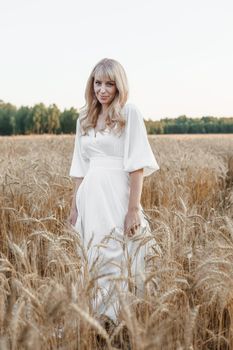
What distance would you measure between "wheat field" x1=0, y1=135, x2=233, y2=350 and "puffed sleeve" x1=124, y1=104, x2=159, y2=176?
0.30 meters

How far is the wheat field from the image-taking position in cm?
127

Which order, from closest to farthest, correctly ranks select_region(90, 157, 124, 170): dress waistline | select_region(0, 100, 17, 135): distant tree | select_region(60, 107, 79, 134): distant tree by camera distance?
select_region(90, 157, 124, 170): dress waistline < select_region(60, 107, 79, 134): distant tree < select_region(0, 100, 17, 135): distant tree

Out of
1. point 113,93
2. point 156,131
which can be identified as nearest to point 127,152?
point 113,93

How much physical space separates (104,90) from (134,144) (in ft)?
1.06

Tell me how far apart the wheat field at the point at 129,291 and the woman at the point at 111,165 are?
173 millimetres

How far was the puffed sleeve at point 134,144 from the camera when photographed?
2520 millimetres

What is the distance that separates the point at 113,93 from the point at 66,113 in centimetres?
4678

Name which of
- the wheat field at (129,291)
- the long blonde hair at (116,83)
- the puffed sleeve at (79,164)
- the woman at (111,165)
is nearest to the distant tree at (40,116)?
the wheat field at (129,291)

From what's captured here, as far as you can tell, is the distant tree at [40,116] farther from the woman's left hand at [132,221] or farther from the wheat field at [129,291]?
the woman's left hand at [132,221]

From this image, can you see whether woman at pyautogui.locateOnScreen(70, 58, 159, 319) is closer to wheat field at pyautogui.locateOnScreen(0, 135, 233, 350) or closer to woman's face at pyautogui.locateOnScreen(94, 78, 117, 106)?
woman's face at pyautogui.locateOnScreen(94, 78, 117, 106)

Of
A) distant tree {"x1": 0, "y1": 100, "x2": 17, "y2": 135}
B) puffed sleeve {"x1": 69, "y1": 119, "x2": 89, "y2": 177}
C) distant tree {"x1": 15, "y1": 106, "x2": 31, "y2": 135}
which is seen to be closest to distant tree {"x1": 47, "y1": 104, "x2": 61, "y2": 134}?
distant tree {"x1": 15, "y1": 106, "x2": 31, "y2": 135}

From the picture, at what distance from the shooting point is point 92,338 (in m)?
1.69

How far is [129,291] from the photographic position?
185 centimetres

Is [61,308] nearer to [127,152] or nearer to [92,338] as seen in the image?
[92,338]
